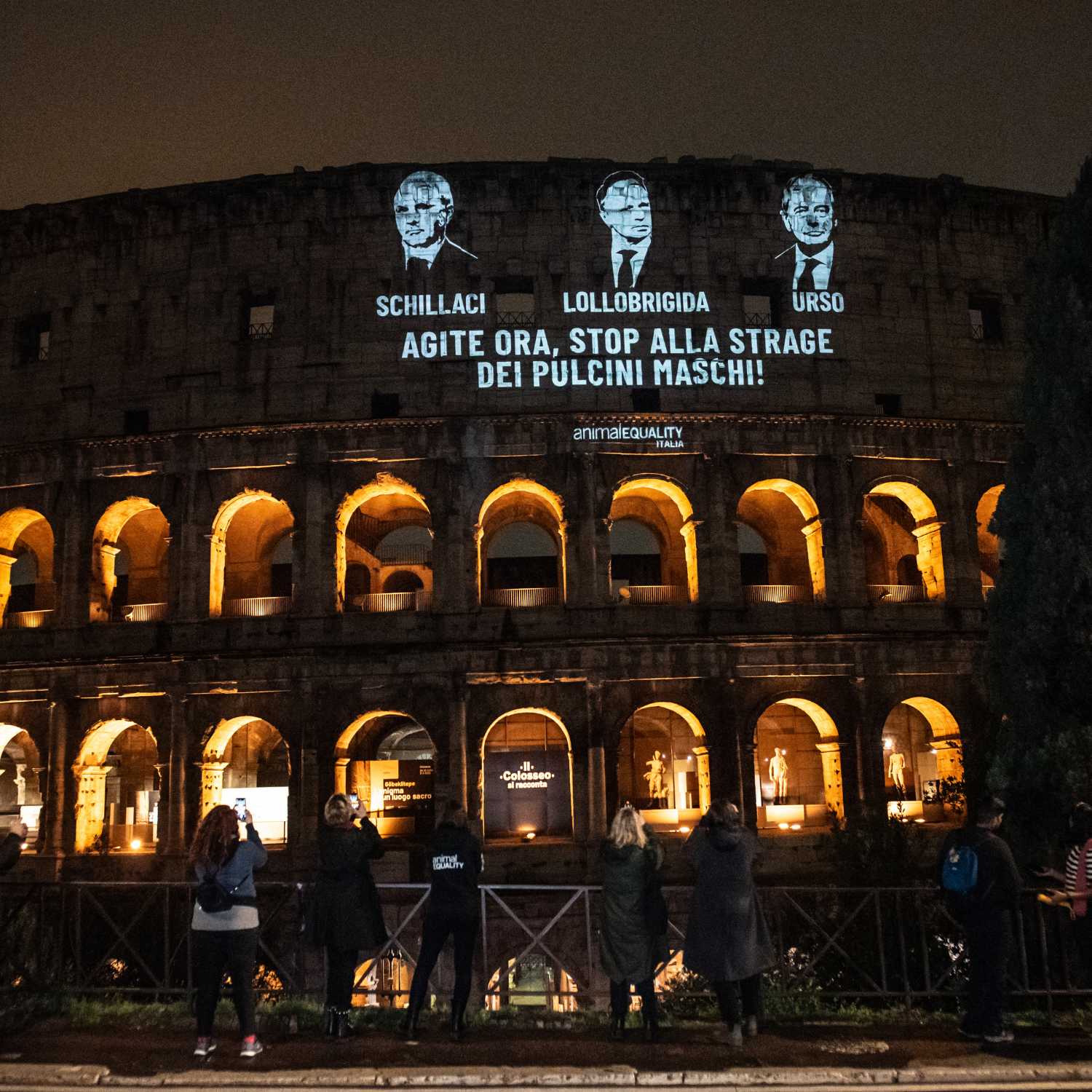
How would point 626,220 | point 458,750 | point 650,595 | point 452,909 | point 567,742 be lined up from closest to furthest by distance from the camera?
point 452,909 < point 458,750 < point 567,742 < point 650,595 < point 626,220

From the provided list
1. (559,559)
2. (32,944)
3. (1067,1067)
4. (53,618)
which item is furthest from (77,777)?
(1067,1067)

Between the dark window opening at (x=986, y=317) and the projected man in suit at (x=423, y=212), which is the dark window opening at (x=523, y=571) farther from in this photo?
the dark window opening at (x=986, y=317)

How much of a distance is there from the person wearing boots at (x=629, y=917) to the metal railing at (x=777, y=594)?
1541 cm

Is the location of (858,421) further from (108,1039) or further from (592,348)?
(108,1039)

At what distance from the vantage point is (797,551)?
25.8 meters

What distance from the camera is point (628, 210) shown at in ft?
78.4

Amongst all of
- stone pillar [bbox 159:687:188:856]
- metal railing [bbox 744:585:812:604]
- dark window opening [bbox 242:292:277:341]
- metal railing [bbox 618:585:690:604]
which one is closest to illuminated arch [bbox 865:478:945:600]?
metal railing [bbox 744:585:812:604]

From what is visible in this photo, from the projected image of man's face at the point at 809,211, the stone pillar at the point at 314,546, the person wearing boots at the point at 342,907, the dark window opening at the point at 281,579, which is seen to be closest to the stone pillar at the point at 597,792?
the stone pillar at the point at 314,546

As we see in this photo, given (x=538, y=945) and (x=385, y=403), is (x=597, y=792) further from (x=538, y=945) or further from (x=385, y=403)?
(x=385, y=403)

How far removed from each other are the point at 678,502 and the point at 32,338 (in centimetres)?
1620

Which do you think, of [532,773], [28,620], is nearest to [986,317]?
[532,773]

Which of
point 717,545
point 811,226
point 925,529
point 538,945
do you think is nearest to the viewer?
point 538,945

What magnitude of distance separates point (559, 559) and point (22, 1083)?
1693 cm

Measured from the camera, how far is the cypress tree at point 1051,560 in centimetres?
1104
